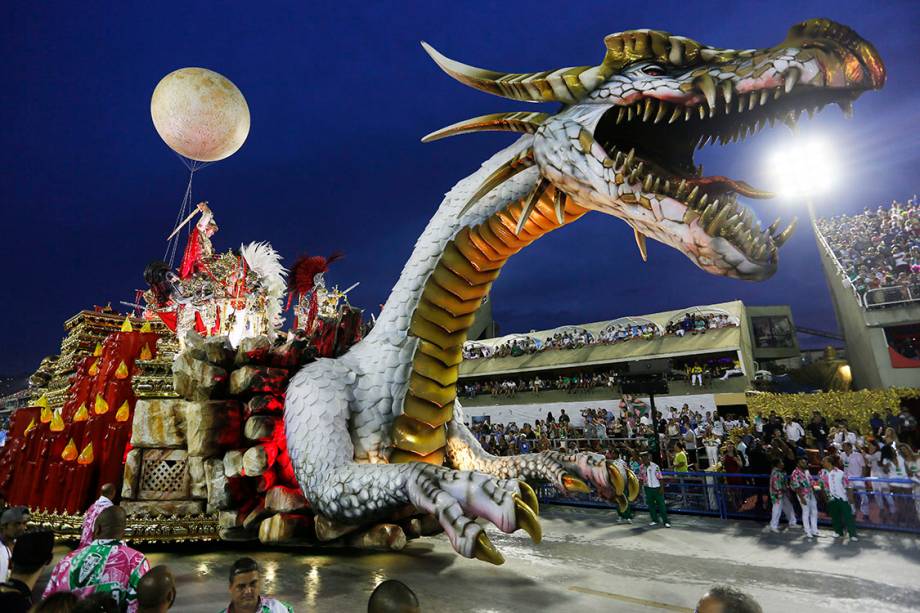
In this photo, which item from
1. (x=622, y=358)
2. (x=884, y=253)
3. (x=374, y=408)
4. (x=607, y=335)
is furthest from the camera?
(x=607, y=335)

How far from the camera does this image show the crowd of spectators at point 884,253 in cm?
1309

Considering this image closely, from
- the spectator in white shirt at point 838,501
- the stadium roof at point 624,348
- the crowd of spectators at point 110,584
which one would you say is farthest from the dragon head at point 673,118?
the stadium roof at point 624,348

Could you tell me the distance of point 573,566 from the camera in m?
3.90

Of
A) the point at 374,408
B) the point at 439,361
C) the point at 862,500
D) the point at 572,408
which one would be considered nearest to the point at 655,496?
the point at 862,500

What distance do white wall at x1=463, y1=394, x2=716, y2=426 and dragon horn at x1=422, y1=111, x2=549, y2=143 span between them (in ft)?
39.4

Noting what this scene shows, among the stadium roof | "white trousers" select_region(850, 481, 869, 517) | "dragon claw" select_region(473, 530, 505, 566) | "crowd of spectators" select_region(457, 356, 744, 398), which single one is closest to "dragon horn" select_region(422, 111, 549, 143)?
"dragon claw" select_region(473, 530, 505, 566)

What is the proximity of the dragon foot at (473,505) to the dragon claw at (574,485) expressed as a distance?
61 centimetres

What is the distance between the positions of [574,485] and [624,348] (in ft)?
56.0

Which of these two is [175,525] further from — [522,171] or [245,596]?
[522,171]

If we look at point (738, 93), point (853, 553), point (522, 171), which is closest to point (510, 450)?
point (853, 553)

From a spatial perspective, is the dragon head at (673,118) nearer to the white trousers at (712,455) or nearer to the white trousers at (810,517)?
the white trousers at (810,517)

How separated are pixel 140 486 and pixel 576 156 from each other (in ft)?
14.7

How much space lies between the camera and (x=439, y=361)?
12.7ft

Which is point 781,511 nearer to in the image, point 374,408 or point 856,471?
point 856,471
